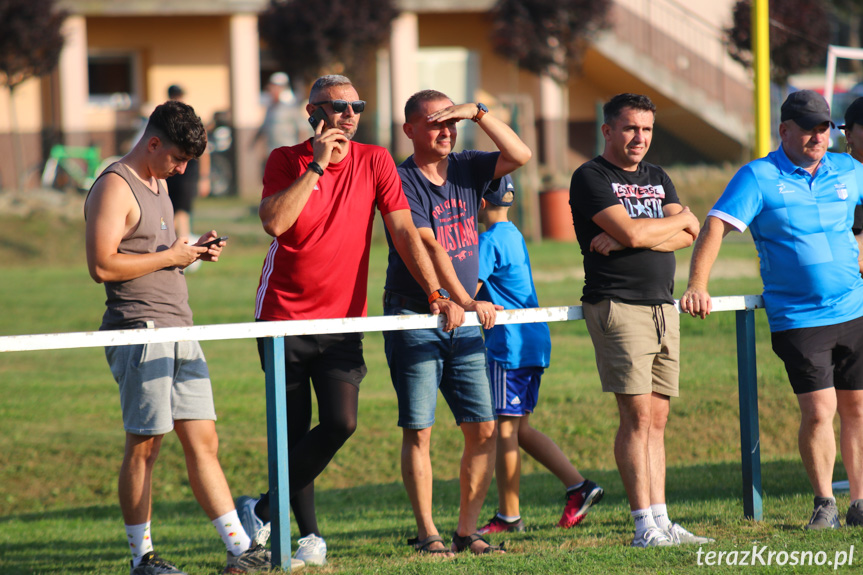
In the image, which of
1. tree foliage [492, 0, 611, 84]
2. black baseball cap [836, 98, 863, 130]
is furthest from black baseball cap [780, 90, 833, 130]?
tree foliage [492, 0, 611, 84]

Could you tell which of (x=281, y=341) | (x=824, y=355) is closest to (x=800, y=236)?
(x=824, y=355)

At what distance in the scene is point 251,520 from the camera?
15.0 feet

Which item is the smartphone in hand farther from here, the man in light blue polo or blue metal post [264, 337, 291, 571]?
the man in light blue polo

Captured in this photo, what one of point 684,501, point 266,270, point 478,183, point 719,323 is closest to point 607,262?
point 478,183

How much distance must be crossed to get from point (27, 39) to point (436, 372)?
1844 centimetres

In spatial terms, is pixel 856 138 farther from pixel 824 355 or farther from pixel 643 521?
pixel 643 521

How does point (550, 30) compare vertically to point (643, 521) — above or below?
above

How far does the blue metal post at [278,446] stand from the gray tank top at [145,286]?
486 mm

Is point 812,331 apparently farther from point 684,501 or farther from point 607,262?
point 684,501

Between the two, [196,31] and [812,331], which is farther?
[196,31]

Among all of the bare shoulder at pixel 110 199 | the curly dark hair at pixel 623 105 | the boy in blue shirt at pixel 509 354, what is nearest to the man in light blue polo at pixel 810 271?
the curly dark hair at pixel 623 105

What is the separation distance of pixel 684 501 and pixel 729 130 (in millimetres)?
18253

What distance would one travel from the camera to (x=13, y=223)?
16656 mm

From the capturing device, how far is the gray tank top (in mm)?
4074
